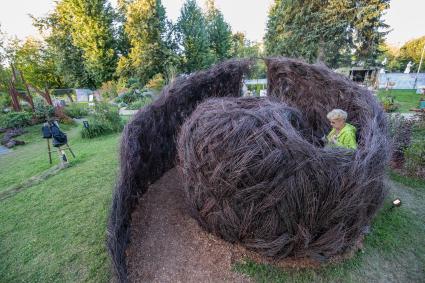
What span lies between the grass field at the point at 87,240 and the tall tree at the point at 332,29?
68.1ft

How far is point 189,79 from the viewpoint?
4.46 metres

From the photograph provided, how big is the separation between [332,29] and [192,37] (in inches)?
589

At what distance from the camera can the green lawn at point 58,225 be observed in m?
2.61

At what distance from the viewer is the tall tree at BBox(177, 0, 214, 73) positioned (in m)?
26.2

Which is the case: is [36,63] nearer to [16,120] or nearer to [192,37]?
[192,37]

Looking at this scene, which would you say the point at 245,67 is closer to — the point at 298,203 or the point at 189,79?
the point at 189,79

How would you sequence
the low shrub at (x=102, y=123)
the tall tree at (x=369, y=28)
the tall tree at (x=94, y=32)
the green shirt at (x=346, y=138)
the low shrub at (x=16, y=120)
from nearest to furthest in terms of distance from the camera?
the green shirt at (x=346, y=138) → the low shrub at (x=102, y=123) → the low shrub at (x=16, y=120) → the tall tree at (x=369, y=28) → the tall tree at (x=94, y=32)

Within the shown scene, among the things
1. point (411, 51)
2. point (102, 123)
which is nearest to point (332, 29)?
point (102, 123)

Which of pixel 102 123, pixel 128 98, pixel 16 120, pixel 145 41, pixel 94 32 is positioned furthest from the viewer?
pixel 145 41

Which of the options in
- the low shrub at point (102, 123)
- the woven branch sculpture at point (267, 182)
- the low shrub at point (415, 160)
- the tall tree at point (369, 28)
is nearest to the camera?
the woven branch sculpture at point (267, 182)

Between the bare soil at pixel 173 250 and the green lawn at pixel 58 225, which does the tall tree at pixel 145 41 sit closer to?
the green lawn at pixel 58 225

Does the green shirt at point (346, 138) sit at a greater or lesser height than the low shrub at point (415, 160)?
greater

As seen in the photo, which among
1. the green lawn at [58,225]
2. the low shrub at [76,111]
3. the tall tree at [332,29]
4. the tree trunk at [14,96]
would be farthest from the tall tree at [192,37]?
the green lawn at [58,225]

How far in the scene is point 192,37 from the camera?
86.4 feet
